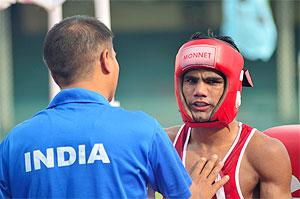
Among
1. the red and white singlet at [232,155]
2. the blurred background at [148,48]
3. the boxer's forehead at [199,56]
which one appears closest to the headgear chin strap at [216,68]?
the boxer's forehead at [199,56]

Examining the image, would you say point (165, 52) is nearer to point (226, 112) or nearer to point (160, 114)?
point (160, 114)

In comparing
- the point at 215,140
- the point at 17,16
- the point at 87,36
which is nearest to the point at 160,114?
the point at 17,16

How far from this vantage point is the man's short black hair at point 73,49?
7.84 ft

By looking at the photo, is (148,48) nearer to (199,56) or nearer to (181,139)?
(181,139)

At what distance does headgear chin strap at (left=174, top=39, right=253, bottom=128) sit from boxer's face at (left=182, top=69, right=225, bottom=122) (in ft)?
0.07

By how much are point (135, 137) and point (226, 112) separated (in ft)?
3.48

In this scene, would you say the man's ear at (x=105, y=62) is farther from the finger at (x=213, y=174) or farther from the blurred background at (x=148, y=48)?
the blurred background at (x=148, y=48)

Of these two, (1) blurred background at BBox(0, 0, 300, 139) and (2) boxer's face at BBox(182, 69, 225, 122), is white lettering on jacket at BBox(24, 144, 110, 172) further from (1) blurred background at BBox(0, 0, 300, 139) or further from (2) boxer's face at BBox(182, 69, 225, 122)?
(1) blurred background at BBox(0, 0, 300, 139)

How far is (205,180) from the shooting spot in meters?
2.63

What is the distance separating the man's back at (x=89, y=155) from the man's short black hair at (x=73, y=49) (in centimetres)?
8

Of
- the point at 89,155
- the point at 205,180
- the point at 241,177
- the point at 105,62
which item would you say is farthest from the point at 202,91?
the point at 89,155

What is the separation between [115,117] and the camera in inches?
92.1

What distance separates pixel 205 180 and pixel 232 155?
719 millimetres

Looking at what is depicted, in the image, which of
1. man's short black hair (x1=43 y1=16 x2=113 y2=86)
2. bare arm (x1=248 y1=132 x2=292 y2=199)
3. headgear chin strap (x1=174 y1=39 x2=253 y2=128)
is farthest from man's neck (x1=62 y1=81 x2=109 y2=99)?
bare arm (x1=248 y1=132 x2=292 y2=199)
